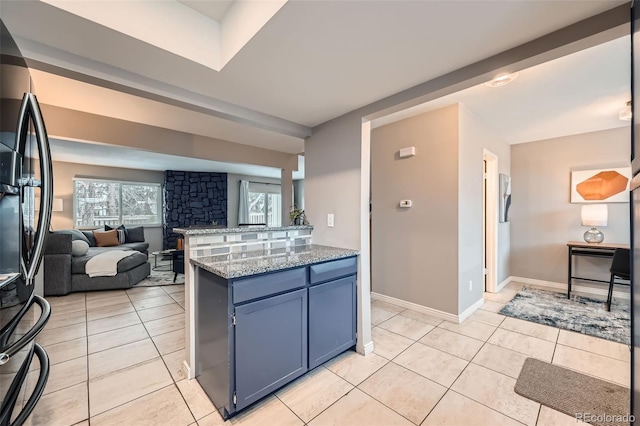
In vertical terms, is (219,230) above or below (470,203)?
below

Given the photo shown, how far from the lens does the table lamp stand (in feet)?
12.4

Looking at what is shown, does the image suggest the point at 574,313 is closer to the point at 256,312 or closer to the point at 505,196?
the point at 505,196

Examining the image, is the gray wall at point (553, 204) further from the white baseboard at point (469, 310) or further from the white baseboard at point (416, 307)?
the white baseboard at point (416, 307)

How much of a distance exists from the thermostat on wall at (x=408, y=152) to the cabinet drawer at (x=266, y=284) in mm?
2178

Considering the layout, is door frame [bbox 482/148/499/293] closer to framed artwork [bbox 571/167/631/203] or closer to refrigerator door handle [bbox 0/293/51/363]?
framed artwork [bbox 571/167/631/203]

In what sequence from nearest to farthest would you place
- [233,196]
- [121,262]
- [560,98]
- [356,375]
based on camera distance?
[356,375], [560,98], [121,262], [233,196]

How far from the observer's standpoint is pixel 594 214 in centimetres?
382

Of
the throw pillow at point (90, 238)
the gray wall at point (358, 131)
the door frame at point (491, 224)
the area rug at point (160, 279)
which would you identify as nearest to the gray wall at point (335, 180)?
the gray wall at point (358, 131)

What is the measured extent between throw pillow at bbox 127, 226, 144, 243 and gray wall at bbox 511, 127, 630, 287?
8227 millimetres

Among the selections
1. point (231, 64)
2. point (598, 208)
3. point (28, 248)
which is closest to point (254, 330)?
point (28, 248)

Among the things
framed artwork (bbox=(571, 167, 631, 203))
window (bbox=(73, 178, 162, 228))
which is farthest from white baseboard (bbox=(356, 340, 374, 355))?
window (bbox=(73, 178, 162, 228))

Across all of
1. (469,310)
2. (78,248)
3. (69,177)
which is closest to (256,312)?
(469,310)

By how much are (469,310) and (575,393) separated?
1.36 metres

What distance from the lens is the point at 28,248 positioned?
3.39 feet
